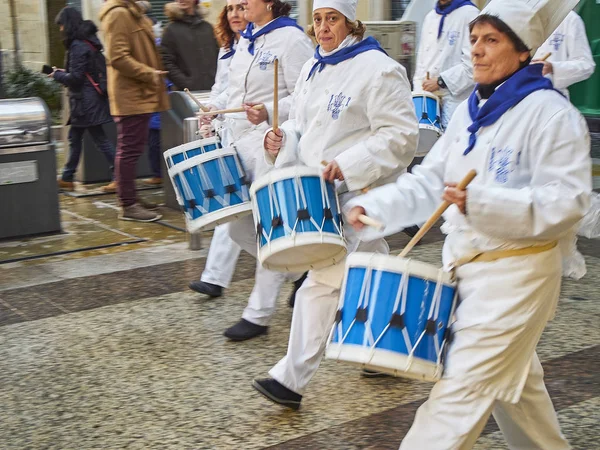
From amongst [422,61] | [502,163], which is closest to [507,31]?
[502,163]

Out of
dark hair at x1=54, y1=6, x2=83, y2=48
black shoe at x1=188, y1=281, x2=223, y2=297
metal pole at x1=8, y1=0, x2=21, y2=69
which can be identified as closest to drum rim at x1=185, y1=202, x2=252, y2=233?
black shoe at x1=188, y1=281, x2=223, y2=297

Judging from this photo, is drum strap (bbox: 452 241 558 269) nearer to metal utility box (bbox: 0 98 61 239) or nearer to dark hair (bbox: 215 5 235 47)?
dark hair (bbox: 215 5 235 47)

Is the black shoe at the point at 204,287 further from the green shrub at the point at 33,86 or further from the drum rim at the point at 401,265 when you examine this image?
the green shrub at the point at 33,86

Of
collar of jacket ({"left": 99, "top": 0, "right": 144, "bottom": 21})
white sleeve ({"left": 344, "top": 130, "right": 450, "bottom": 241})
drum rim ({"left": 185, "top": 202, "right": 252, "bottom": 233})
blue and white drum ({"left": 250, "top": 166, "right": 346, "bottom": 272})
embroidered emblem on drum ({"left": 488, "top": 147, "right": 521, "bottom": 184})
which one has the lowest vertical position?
drum rim ({"left": 185, "top": 202, "right": 252, "bottom": 233})

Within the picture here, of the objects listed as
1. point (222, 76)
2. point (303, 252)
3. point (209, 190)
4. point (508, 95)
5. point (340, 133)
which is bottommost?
point (303, 252)

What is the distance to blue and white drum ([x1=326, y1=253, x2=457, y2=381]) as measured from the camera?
288cm

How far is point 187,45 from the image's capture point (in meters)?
8.78

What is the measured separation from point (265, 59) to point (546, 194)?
2.62 metres

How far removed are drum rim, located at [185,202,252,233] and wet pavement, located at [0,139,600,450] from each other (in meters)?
0.70

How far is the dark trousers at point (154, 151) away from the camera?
373 inches

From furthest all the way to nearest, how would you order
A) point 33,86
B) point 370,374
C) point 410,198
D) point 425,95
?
point 33,86, point 425,95, point 370,374, point 410,198

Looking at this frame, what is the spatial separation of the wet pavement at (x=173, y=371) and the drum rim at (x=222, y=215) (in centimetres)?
70

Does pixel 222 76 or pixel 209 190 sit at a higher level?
pixel 222 76

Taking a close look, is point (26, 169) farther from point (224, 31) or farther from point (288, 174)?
point (288, 174)
